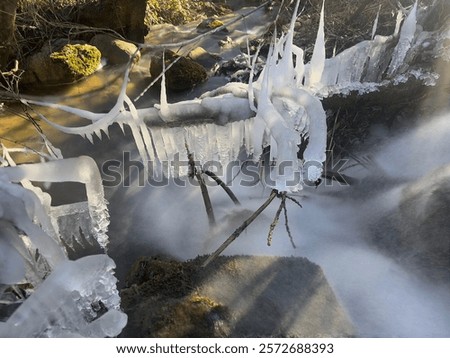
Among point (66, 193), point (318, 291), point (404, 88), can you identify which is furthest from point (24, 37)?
point (318, 291)

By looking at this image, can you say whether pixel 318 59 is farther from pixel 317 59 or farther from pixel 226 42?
pixel 226 42

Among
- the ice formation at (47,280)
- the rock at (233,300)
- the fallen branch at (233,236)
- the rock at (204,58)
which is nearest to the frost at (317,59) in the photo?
the fallen branch at (233,236)

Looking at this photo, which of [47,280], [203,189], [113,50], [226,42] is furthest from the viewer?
[226,42]

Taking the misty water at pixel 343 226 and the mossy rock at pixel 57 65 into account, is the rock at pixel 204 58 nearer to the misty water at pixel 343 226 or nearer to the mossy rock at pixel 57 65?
the mossy rock at pixel 57 65

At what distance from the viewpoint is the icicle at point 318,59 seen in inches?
103

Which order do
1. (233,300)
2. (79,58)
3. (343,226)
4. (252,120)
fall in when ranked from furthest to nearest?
(79,58), (343,226), (252,120), (233,300)

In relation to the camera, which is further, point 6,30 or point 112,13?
point 112,13

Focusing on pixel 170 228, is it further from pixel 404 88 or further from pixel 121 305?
pixel 404 88

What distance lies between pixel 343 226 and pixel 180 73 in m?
3.02

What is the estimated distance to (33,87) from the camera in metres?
5.40

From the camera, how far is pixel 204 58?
20.2 ft

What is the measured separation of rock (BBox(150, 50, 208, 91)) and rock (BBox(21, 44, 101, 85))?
96 cm

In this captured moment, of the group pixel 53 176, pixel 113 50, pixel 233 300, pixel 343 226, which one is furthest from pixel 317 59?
pixel 113 50
